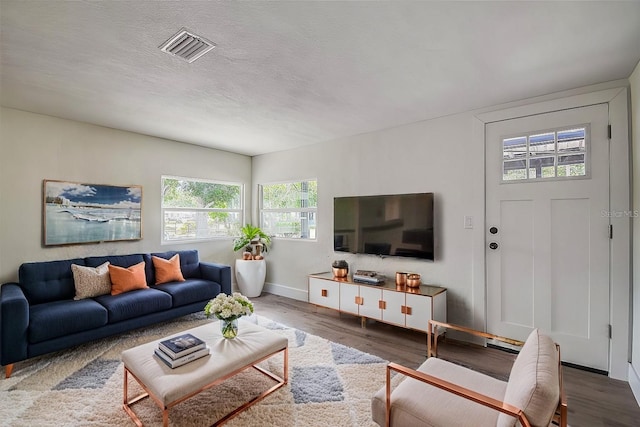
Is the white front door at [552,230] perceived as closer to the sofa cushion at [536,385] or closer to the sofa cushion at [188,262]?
the sofa cushion at [536,385]

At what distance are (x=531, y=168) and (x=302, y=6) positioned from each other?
2522 millimetres

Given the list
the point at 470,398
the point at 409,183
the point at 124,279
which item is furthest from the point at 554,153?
the point at 124,279

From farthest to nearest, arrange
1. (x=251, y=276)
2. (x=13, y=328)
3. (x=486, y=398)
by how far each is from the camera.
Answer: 1. (x=251, y=276)
2. (x=13, y=328)
3. (x=486, y=398)

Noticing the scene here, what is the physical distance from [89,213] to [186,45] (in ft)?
8.90

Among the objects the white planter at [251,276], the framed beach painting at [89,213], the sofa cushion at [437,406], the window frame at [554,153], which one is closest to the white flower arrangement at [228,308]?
the sofa cushion at [437,406]

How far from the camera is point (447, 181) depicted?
325 centimetres

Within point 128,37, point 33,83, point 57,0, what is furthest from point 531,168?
point 33,83

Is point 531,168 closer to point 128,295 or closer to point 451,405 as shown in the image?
point 451,405

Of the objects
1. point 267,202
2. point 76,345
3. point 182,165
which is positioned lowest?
point 76,345

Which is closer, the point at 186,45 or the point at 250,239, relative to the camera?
the point at 186,45

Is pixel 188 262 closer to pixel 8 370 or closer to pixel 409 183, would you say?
pixel 8 370

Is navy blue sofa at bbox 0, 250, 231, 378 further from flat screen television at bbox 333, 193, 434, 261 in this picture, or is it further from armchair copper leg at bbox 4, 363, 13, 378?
flat screen television at bbox 333, 193, 434, 261

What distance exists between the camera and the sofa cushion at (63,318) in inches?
95.9

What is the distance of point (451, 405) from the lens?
4.72 ft
